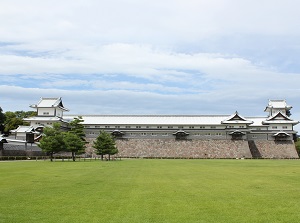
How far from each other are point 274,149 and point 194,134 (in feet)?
56.5

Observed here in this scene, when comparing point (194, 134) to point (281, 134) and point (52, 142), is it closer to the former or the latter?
point (281, 134)

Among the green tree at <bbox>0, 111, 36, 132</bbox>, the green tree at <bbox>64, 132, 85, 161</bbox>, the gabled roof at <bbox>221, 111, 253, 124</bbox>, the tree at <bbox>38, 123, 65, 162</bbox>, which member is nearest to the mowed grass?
the tree at <bbox>38, 123, 65, 162</bbox>

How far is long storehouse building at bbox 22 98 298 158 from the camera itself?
76.0m

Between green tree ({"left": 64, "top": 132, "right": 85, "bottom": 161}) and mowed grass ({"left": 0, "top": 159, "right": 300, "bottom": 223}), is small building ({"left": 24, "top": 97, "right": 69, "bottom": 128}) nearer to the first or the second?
green tree ({"left": 64, "top": 132, "right": 85, "bottom": 161})

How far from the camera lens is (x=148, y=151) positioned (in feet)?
252

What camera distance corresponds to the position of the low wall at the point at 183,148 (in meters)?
74.7

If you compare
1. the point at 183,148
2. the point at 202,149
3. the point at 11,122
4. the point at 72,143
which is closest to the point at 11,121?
the point at 11,122

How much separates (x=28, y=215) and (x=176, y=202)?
5027mm

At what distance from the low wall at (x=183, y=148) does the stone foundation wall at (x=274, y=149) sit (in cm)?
366

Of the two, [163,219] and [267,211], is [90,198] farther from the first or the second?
[267,211]

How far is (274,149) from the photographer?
7694cm

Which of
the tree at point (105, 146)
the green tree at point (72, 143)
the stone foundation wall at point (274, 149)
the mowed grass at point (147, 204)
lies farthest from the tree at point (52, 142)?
the stone foundation wall at point (274, 149)

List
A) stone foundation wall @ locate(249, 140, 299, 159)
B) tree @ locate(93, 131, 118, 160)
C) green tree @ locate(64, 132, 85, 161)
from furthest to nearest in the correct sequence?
stone foundation wall @ locate(249, 140, 299, 159) < tree @ locate(93, 131, 118, 160) < green tree @ locate(64, 132, 85, 161)

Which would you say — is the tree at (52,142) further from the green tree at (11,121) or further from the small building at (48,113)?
the green tree at (11,121)
